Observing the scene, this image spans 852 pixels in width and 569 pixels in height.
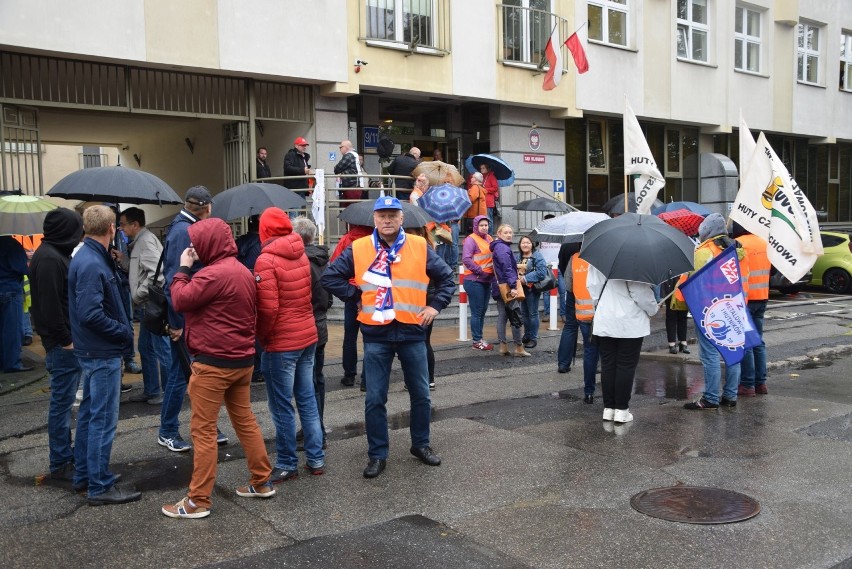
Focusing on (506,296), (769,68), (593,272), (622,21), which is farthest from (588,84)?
(593,272)

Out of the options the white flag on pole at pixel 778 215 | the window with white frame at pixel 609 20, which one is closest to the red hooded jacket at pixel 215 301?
the white flag on pole at pixel 778 215

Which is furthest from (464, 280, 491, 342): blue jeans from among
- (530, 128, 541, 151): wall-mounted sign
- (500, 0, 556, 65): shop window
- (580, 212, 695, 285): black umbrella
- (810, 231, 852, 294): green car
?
(810, 231, 852, 294): green car

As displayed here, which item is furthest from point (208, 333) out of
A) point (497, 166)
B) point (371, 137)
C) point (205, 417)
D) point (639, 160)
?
point (371, 137)

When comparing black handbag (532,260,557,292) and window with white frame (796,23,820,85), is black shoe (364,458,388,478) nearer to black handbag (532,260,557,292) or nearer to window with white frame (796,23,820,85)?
black handbag (532,260,557,292)

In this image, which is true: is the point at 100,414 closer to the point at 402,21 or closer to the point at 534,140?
the point at 402,21

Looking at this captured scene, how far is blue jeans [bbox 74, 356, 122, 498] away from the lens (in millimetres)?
5352

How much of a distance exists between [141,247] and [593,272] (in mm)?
4158

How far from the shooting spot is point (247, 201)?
27.6ft

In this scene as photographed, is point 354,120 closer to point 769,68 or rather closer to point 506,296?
point 506,296

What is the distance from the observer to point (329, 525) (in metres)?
4.98

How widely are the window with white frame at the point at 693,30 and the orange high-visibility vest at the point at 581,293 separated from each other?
16134mm

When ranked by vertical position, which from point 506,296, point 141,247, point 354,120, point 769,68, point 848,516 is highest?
point 769,68

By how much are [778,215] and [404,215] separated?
371 cm

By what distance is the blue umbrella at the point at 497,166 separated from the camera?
53.5 ft
